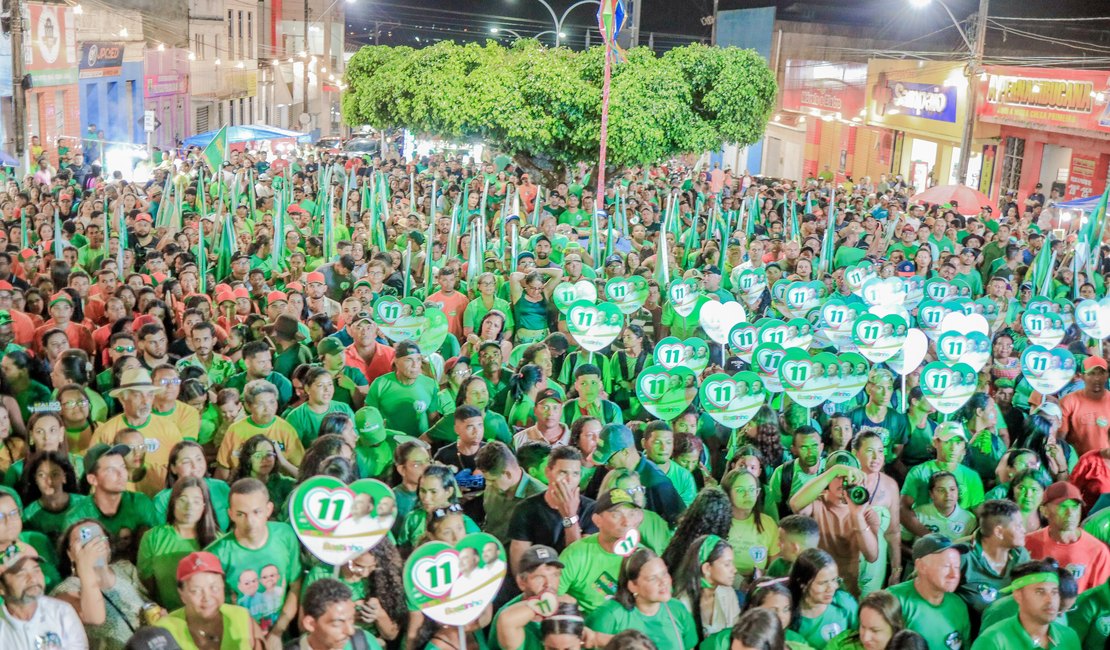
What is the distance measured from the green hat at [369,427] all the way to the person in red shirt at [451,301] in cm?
331

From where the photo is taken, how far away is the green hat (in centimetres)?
688

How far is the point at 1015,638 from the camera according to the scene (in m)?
4.94

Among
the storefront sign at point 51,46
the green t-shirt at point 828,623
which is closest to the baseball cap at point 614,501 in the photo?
the green t-shirt at point 828,623

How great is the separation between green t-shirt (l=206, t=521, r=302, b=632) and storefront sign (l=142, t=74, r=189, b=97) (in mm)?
34784

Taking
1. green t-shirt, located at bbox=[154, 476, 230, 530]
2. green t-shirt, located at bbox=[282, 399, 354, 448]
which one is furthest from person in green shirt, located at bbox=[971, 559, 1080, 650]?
green t-shirt, located at bbox=[282, 399, 354, 448]

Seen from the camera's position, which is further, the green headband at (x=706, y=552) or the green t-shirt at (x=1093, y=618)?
the green t-shirt at (x=1093, y=618)

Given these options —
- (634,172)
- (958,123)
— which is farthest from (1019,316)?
(958,123)

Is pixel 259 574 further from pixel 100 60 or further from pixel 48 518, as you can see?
pixel 100 60

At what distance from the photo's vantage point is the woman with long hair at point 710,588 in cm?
523

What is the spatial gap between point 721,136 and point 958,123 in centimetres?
1227

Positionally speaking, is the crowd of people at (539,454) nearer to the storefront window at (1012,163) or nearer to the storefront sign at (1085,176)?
the storefront sign at (1085,176)

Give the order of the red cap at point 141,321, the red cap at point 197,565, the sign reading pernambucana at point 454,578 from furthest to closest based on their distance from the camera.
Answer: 1. the red cap at point 141,321
2. the red cap at point 197,565
3. the sign reading pernambucana at point 454,578

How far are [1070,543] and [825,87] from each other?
122 ft

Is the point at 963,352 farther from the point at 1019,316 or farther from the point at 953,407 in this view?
the point at 1019,316
